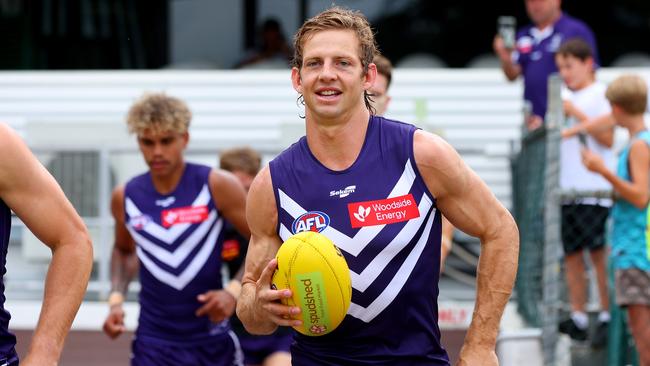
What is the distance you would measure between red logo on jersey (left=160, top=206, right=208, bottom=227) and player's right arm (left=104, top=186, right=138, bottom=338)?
1.21 ft

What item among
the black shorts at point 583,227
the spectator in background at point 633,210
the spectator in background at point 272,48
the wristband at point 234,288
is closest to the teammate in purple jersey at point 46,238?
the wristband at point 234,288

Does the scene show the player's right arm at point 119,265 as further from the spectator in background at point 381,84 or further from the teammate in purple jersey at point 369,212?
the teammate in purple jersey at point 369,212

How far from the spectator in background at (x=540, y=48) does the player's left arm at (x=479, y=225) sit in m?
6.27

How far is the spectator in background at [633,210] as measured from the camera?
7.47 m

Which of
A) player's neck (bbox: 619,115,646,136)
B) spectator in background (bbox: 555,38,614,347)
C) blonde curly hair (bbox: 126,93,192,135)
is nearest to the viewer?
blonde curly hair (bbox: 126,93,192,135)

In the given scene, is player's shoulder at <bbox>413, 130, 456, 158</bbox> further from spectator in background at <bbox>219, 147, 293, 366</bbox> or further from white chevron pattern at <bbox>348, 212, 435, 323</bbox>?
spectator in background at <bbox>219, 147, 293, 366</bbox>

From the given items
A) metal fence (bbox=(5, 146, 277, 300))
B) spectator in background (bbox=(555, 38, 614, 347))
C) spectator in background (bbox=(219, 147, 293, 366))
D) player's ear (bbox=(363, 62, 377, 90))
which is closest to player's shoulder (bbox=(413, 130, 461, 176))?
player's ear (bbox=(363, 62, 377, 90))

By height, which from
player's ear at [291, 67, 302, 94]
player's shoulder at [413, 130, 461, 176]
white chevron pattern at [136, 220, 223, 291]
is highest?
player's ear at [291, 67, 302, 94]

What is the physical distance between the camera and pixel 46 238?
394cm

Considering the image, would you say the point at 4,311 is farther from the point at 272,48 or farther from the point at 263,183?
the point at 272,48

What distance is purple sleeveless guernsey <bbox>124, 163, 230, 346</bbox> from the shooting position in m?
6.57

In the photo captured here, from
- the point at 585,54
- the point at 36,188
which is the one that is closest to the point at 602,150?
the point at 585,54

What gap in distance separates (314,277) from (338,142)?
0.54 meters

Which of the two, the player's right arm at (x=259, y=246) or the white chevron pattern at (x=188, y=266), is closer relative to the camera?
the player's right arm at (x=259, y=246)
